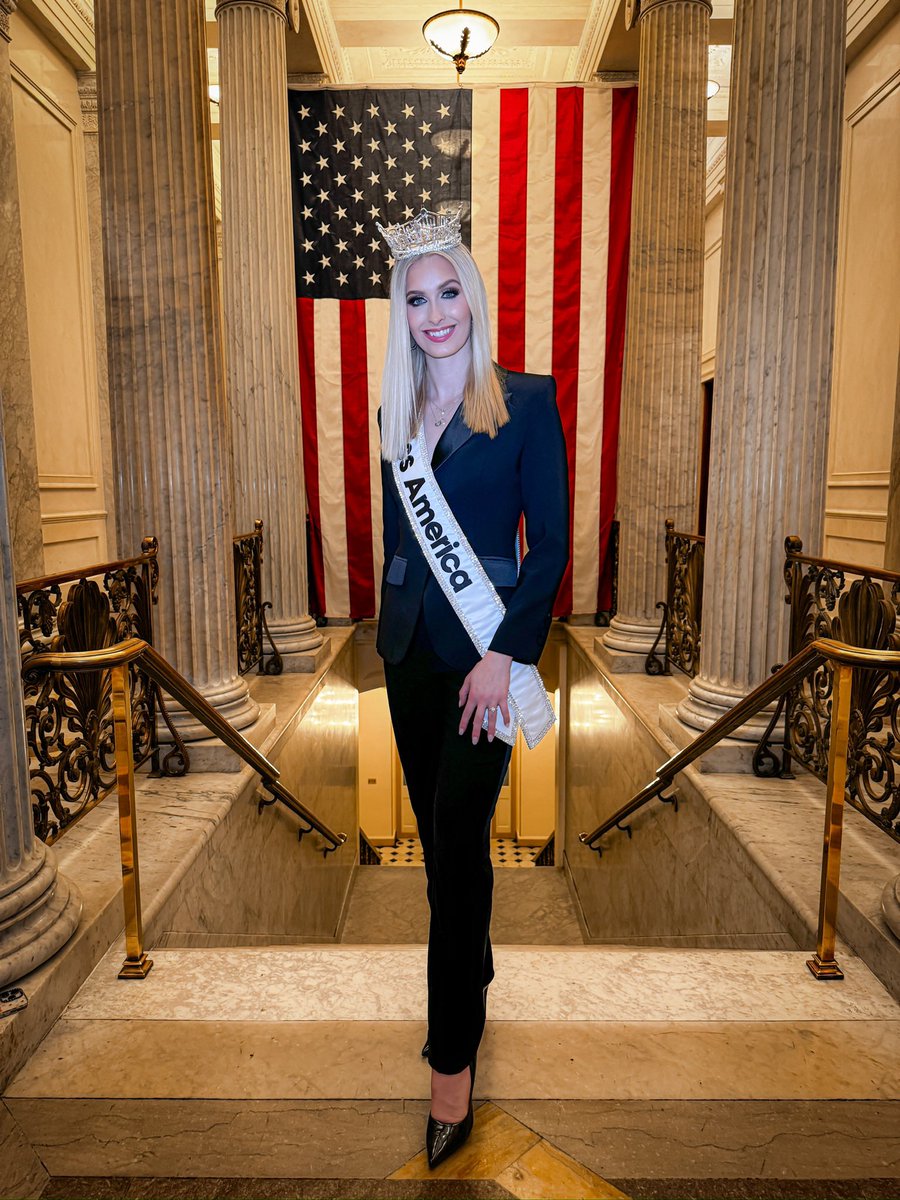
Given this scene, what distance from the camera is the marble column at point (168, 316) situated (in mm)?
3941

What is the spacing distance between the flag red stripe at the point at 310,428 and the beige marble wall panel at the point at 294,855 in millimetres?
1007

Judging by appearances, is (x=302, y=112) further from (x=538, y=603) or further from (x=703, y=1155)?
(x=703, y=1155)

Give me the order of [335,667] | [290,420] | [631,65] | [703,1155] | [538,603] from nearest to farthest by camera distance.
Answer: [538,603] < [703,1155] < [290,420] < [335,667] < [631,65]

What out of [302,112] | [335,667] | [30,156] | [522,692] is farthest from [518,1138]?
[30,156]

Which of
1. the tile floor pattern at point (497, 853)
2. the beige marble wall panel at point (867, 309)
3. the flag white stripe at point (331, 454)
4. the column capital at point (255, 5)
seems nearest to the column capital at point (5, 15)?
the column capital at point (255, 5)

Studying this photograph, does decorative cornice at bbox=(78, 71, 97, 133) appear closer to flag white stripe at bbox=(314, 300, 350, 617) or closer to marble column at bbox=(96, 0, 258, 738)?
flag white stripe at bbox=(314, 300, 350, 617)

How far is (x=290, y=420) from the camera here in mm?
6742

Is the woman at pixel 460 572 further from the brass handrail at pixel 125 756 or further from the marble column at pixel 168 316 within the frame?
the marble column at pixel 168 316

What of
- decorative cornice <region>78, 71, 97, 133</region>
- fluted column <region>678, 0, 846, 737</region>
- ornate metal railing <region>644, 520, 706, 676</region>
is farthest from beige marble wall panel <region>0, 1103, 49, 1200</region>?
decorative cornice <region>78, 71, 97, 133</region>

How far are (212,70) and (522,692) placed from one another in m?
11.5

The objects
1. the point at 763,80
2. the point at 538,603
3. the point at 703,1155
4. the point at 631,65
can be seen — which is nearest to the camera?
the point at 538,603

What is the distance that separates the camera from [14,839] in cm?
217

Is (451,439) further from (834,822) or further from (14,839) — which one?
(834,822)

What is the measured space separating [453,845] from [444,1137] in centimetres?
60
